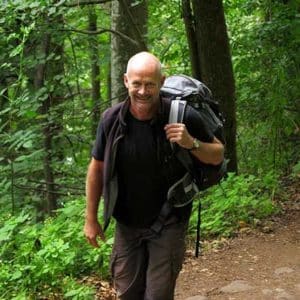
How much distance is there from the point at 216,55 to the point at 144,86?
4507 mm

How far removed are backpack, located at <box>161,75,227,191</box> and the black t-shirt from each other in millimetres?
57

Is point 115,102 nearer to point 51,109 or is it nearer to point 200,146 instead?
point 51,109

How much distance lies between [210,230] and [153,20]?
5.39 m

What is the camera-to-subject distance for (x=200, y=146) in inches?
122

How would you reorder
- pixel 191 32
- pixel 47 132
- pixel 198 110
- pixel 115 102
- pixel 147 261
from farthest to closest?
pixel 47 132 < pixel 115 102 < pixel 191 32 < pixel 147 261 < pixel 198 110

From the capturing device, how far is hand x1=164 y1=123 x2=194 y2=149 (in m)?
3.00

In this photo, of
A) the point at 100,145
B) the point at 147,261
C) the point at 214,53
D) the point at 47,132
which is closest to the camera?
the point at 100,145

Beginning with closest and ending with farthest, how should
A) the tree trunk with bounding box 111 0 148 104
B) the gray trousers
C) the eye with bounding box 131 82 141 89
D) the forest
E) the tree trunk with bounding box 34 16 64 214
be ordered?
the eye with bounding box 131 82 141 89 → the gray trousers → the forest → the tree trunk with bounding box 111 0 148 104 → the tree trunk with bounding box 34 16 64 214

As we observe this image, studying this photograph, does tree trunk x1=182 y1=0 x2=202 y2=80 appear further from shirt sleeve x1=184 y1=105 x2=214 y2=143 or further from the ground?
shirt sleeve x1=184 y1=105 x2=214 y2=143

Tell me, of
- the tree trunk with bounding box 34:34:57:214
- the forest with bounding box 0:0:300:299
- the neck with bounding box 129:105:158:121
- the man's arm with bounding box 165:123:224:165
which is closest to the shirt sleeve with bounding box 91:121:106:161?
the neck with bounding box 129:105:158:121

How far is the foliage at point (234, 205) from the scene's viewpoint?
6422mm

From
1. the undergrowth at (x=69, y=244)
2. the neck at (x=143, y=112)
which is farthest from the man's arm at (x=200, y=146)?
the undergrowth at (x=69, y=244)

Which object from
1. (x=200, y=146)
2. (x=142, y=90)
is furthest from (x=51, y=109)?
(x=200, y=146)

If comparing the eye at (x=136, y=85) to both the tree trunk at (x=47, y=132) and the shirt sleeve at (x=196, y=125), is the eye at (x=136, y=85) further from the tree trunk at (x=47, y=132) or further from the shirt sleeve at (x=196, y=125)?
the tree trunk at (x=47, y=132)
